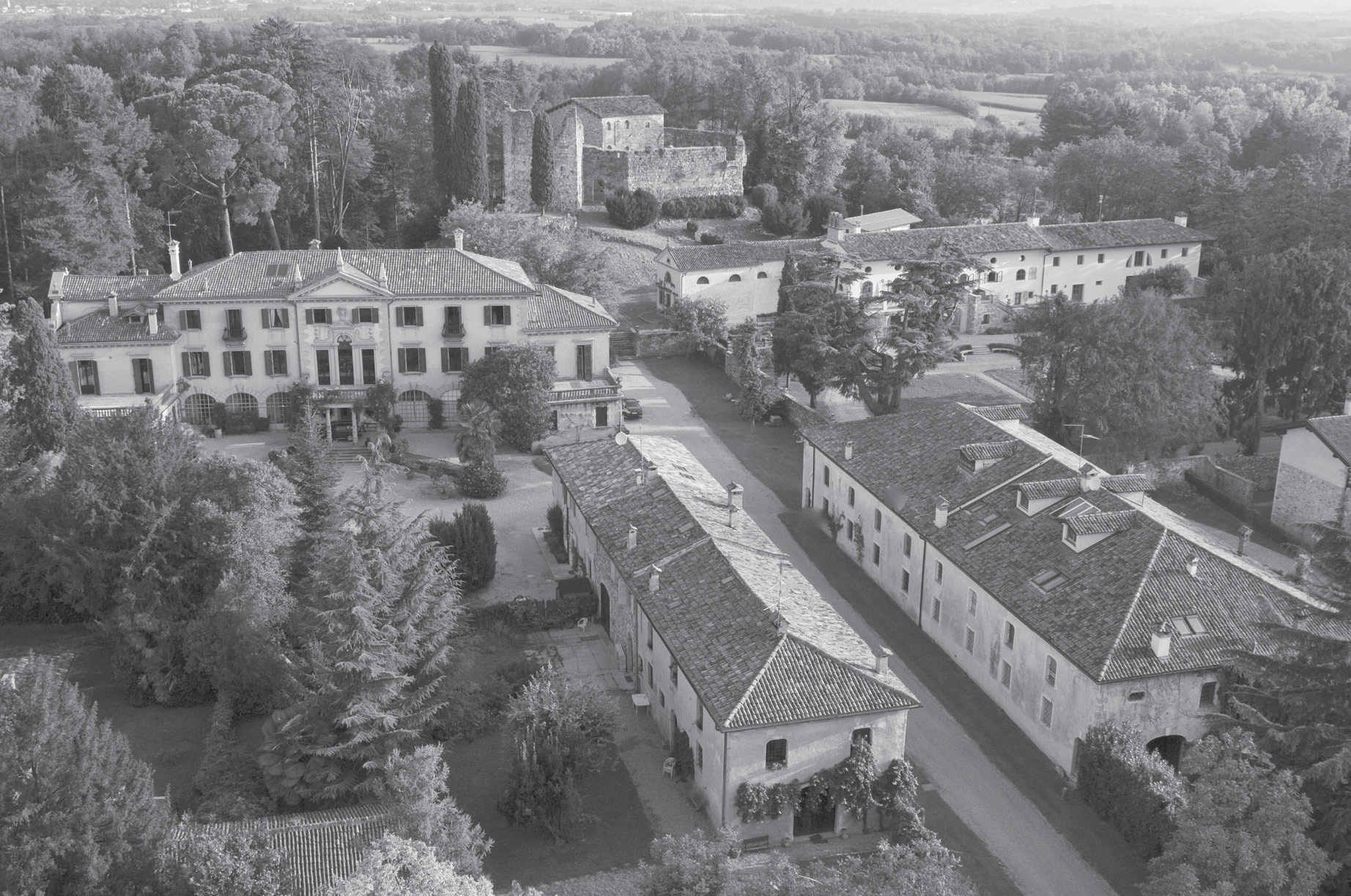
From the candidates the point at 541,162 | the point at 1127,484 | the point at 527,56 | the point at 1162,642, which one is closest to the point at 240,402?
the point at 541,162

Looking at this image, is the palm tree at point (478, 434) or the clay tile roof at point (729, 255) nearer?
the palm tree at point (478, 434)

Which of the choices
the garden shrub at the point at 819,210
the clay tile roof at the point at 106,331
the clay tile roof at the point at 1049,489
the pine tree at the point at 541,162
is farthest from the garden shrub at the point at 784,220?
the clay tile roof at the point at 1049,489

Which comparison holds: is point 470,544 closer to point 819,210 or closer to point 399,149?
point 399,149

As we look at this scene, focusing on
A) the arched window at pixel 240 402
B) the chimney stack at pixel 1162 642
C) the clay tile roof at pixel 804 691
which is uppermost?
the chimney stack at pixel 1162 642

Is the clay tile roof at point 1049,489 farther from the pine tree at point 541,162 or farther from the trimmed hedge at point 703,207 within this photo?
the trimmed hedge at point 703,207

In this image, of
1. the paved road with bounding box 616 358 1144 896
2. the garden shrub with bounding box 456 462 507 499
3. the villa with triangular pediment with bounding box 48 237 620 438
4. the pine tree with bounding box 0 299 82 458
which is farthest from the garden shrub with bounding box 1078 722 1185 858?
the pine tree with bounding box 0 299 82 458

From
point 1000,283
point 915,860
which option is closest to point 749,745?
point 915,860
